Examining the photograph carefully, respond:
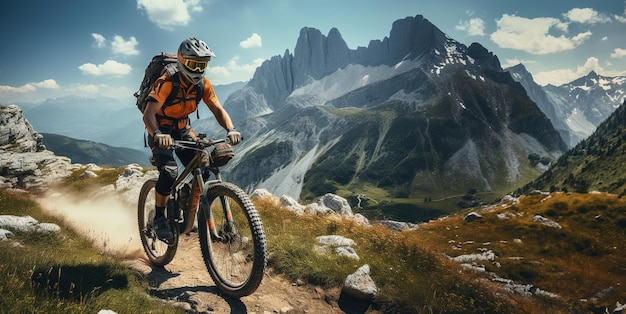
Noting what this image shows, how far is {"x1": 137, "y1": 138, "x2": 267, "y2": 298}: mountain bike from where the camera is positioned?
245 inches

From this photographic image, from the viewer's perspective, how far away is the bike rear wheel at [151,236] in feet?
26.3

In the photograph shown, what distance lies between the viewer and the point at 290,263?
28.1 feet

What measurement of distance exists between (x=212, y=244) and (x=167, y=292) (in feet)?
4.31

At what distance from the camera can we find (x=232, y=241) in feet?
21.7

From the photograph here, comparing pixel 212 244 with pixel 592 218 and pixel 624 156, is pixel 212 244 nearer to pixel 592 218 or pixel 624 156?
pixel 592 218

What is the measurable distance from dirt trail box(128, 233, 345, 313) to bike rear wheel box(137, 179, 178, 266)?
28 cm

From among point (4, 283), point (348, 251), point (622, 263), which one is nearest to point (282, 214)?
point (348, 251)

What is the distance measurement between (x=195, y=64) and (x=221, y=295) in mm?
4866

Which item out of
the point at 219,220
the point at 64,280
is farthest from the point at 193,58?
the point at 64,280

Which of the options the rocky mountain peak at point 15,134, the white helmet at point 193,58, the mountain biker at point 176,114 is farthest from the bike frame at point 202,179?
the rocky mountain peak at point 15,134

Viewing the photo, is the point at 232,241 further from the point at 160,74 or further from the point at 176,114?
the point at 160,74


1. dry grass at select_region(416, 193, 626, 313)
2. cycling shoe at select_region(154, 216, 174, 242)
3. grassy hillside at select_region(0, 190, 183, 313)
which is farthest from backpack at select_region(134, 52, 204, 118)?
dry grass at select_region(416, 193, 626, 313)

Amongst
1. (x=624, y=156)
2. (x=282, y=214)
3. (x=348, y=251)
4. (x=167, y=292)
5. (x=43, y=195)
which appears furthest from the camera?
(x=624, y=156)

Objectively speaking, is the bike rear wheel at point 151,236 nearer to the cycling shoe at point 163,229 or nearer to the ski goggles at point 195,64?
the cycling shoe at point 163,229
